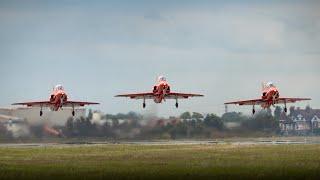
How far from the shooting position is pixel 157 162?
7538 centimetres

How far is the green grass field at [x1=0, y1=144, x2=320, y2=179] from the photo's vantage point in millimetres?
60438

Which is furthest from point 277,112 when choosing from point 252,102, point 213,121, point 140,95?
point 140,95

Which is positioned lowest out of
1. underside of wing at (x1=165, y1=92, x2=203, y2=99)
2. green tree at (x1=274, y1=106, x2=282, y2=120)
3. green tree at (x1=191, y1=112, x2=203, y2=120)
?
green tree at (x1=191, y1=112, x2=203, y2=120)

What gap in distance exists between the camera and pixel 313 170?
63.2 meters

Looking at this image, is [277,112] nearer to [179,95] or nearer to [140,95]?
[179,95]

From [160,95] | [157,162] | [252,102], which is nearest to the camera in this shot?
[157,162]

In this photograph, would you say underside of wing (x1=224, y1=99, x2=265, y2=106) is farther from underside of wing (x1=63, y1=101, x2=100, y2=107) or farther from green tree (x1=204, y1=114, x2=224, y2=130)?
underside of wing (x1=63, y1=101, x2=100, y2=107)

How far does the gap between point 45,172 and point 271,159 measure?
943 inches

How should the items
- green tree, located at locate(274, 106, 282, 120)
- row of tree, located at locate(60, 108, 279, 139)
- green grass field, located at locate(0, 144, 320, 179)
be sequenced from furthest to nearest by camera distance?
green tree, located at locate(274, 106, 282, 120)
row of tree, located at locate(60, 108, 279, 139)
green grass field, located at locate(0, 144, 320, 179)

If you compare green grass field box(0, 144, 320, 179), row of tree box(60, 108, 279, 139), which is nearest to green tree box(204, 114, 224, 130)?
row of tree box(60, 108, 279, 139)

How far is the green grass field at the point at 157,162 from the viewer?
198 ft

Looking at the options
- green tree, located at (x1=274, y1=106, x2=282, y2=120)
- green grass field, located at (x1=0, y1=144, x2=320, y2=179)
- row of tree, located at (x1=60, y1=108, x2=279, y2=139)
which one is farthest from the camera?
green tree, located at (x1=274, y1=106, x2=282, y2=120)

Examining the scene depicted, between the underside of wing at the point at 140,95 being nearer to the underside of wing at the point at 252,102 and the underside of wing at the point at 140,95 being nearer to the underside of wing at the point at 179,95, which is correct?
the underside of wing at the point at 179,95

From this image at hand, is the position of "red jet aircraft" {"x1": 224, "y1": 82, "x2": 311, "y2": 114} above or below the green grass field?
above
